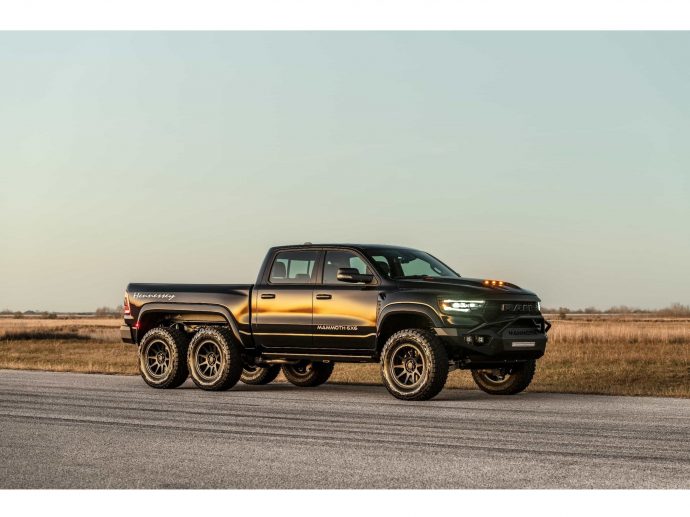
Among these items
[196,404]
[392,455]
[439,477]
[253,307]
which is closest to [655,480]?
[439,477]

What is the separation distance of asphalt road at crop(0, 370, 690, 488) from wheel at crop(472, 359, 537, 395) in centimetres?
27

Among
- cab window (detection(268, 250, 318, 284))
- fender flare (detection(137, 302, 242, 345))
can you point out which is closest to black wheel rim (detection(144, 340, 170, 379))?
fender flare (detection(137, 302, 242, 345))

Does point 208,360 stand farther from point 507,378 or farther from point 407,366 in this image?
point 507,378

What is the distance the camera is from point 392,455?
380 inches

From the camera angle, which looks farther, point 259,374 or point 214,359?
point 259,374

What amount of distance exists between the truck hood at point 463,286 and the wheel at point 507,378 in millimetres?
1345

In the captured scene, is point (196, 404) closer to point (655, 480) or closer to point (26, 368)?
point (655, 480)

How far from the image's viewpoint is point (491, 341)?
1548 cm

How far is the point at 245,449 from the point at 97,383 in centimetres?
940

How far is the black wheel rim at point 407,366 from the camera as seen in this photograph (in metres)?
15.4

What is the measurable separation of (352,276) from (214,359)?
3.19 m

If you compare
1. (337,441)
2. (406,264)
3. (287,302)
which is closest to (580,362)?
(406,264)

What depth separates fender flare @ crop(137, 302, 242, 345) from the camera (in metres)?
17.5

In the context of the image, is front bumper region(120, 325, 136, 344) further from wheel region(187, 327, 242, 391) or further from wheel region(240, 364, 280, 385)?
wheel region(240, 364, 280, 385)
